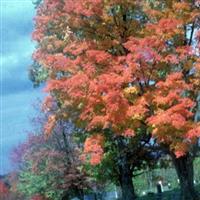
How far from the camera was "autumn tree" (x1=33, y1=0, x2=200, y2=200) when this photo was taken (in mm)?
24234

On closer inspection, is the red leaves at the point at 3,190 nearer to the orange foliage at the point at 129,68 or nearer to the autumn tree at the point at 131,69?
the autumn tree at the point at 131,69

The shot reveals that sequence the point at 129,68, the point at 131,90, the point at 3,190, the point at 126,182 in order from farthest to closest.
→ 1. the point at 3,190
2. the point at 126,182
3. the point at 131,90
4. the point at 129,68

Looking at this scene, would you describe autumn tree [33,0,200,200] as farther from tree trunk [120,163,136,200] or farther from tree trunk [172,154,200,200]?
tree trunk [120,163,136,200]

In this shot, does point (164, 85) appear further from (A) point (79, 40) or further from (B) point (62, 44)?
(B) point (62, 44)

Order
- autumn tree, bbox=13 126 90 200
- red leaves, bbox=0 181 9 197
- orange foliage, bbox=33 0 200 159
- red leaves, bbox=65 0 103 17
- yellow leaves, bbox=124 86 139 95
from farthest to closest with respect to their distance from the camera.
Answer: red leaves, bbox=0 181 9 197 → autumn tree, bbox=13 126 90 200 → red leaves, bbox=65 0 103 17 → yellow leaves, bbox=124 86 139 95 → orange foliage, bbox=33 0 200 159

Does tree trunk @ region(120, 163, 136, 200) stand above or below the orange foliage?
below

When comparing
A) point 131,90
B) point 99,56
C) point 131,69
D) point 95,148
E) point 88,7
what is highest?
point 88,7

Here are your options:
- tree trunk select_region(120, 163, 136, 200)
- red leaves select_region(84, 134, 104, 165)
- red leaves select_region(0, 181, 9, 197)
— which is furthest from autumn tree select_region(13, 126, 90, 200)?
red leaves select_region(0, 181, 9, 197)

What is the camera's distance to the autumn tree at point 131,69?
79.5 ft

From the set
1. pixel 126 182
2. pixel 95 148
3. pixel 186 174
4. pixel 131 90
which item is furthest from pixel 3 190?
pixel 131 90

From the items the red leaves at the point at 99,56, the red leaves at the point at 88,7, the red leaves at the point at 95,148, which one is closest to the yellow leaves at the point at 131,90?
the red leaves at the point at 99,56

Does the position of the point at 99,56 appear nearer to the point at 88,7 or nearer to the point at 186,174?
the point at 88,7

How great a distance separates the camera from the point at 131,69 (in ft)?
79.9

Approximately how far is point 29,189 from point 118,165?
37.7ft
